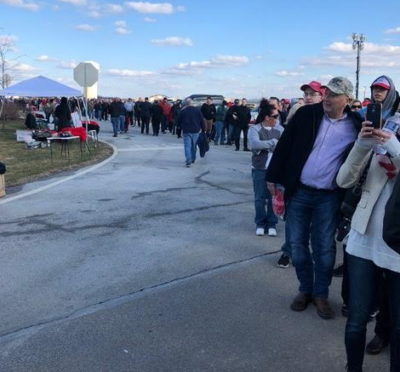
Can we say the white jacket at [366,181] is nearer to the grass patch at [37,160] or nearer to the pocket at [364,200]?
the pocket at [364,200]

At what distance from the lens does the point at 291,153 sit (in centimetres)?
402

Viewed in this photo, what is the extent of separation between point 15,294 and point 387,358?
10.2 feet

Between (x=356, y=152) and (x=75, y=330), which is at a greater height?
(x=356, y=152)

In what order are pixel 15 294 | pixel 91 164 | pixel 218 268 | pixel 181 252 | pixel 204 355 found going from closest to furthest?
pixel 204 355 → pixel 15 294 → pixel 218 268 → pixel 181 252 → pixel 91 164

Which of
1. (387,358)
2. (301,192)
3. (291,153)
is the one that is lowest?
(387,358)

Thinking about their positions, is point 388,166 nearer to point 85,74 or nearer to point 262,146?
point 262,146

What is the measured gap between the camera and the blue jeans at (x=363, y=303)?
9.48 ft

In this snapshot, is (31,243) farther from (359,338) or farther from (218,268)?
(359,338)

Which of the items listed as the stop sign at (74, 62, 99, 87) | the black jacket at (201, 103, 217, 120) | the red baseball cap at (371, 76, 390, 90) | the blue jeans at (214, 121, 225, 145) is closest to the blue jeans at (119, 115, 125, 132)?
the stop sign at (74, 62, 99, 87)

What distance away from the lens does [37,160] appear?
47.0ft

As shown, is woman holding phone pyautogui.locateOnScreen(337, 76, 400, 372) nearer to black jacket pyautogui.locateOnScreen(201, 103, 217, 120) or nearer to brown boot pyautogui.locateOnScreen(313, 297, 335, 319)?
brown boot pyautogui.locateOnScreen(313, 297, 335, 319)

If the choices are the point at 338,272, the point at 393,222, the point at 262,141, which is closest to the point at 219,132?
the point at 262,141

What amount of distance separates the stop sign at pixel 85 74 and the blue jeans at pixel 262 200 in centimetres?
1502

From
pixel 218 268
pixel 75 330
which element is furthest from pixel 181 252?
pixel 75 330
